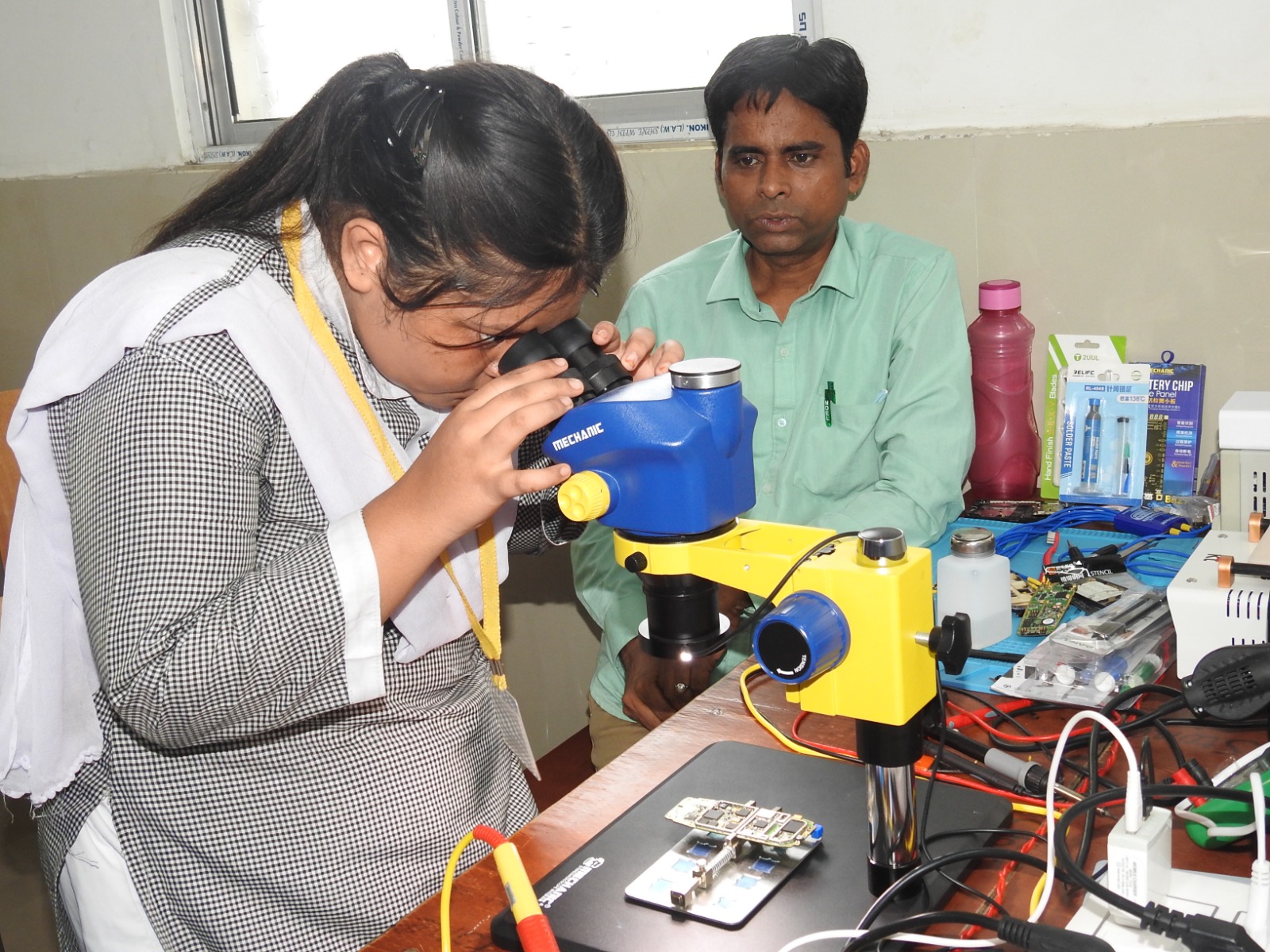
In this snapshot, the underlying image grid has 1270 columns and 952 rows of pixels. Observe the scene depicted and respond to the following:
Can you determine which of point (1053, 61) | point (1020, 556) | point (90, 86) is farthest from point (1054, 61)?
point (90, 86)

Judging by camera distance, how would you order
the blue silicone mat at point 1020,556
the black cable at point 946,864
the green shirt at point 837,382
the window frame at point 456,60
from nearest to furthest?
the black cable at point 946,864 < the blue silicone mat at point 1020,556 < the green shirt at point 837,382 < the window frame at point 456,60

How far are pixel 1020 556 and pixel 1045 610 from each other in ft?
0.99

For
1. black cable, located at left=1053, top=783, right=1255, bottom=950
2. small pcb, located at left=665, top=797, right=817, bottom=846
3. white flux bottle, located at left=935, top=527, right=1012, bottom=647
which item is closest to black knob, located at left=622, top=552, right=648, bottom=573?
small pcb, located at left=665, top=797, right=817, bottom=846

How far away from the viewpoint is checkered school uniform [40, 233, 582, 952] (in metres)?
0.85

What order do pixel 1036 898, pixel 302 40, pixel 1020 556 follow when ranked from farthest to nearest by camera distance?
pixel 302 40, pixel 1020 556, pixel 1036 898

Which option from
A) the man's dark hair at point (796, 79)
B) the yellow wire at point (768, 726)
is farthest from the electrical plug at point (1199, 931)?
the man's dark hair at point (796, 79)

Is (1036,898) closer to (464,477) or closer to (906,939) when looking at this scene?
(906,939)

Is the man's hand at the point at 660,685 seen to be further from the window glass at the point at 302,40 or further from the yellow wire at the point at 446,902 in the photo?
the window glass at the point at 302,40

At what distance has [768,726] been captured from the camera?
1.16 m

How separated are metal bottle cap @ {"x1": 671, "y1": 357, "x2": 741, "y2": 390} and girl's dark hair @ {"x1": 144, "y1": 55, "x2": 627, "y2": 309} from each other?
20 cm

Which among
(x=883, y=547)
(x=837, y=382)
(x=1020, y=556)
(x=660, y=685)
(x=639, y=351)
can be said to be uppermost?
(x=639, y=351)

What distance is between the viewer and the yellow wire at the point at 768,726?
1.12 metres

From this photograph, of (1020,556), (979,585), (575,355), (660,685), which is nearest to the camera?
(575,355)

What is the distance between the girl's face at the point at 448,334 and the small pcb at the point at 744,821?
41 cm
